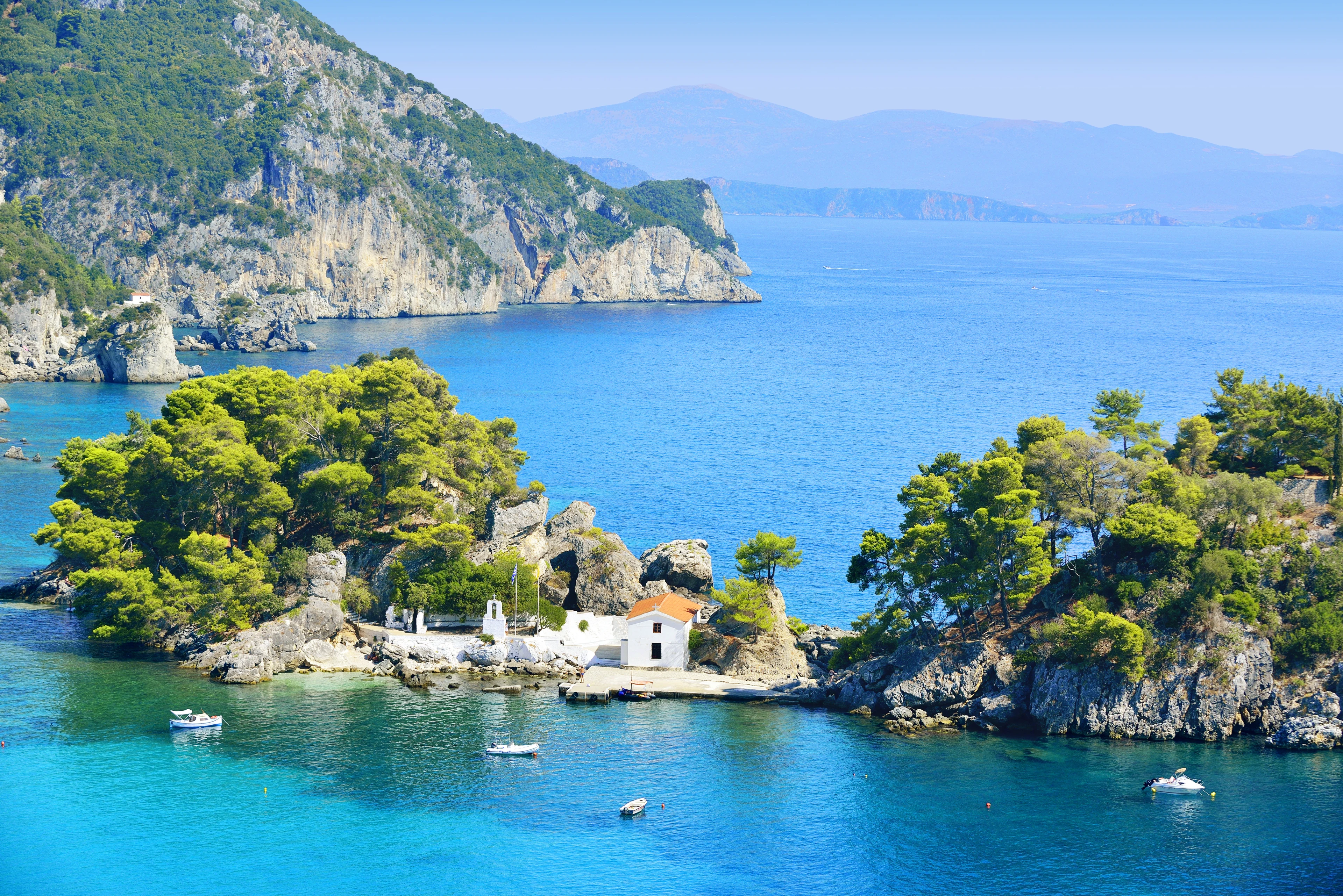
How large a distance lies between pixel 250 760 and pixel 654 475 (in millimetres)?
61304

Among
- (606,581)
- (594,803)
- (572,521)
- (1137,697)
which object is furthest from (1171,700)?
(572,521)

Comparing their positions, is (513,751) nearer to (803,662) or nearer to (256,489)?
(803,662)

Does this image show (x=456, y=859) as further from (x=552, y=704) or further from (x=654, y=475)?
(x=654, y=475)

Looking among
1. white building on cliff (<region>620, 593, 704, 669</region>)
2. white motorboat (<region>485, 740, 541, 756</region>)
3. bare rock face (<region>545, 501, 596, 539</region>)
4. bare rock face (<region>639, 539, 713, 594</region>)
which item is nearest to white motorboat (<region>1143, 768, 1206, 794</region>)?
white building on cliff (<region>620, 593, 704, 669</region>)

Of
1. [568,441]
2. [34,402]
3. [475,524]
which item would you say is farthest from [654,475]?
[34,402]

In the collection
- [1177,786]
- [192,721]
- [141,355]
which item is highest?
[141,355]

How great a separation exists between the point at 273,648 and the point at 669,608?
70.9 ft

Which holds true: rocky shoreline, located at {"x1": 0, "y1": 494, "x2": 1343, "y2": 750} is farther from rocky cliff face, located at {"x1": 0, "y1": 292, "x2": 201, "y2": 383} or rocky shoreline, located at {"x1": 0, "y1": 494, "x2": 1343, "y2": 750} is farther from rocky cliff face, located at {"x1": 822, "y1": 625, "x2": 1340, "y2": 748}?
rocky cliff face, located at {"x1": 0, "y1": 292, "x2": 201, "y2": 383}

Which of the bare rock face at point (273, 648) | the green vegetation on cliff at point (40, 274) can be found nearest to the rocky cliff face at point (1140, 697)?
the bare rock face at point (273, 648)

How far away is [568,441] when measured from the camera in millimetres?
125062

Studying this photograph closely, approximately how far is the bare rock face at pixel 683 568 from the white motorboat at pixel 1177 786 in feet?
98.3

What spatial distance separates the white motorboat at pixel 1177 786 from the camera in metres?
49.6

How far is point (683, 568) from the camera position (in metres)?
72.9

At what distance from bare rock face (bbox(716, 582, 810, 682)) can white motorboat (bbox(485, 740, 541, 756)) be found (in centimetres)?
1490
